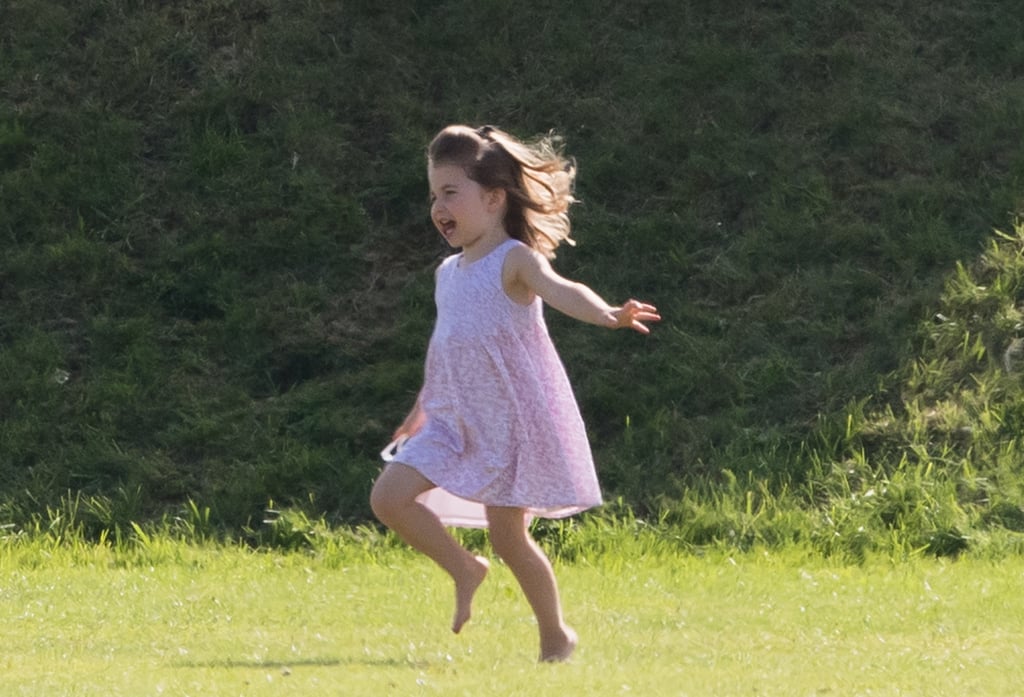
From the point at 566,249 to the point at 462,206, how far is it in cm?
482

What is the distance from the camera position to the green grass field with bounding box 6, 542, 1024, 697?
5398mm

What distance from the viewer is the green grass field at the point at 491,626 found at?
5.40m

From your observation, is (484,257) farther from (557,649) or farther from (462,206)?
(557,649)

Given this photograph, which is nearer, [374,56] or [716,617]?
[716,617]

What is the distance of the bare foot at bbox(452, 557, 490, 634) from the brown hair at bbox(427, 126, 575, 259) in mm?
→ 1080

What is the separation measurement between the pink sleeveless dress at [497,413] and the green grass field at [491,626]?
1.84 ft

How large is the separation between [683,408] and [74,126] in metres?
4.59

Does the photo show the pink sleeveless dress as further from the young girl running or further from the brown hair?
the brown hair

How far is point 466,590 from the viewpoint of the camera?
574 cm

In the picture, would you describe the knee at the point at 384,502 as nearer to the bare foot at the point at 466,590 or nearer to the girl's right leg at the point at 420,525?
the girl's right leg at the point at 420,525

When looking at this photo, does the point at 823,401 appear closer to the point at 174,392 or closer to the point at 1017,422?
the point at 1017,422

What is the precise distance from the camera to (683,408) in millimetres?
9484

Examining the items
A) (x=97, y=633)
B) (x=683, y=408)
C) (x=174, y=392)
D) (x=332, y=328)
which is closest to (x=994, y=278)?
(x=683, y=408)

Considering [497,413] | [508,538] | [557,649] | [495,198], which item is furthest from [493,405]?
[557,649]
